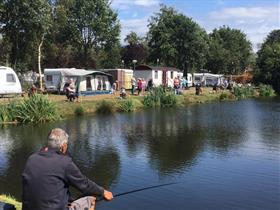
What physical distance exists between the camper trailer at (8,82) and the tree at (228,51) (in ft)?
163

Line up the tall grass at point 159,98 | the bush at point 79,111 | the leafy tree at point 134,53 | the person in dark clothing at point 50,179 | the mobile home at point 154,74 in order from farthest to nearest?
the leafy tree at point 134,53 < the mobile home at point 154,74 < the tall grass at point 159,98 < the bush at point 79,111 < the person in dark clothing at point 50,179

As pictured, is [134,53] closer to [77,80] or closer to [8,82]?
[77,80]

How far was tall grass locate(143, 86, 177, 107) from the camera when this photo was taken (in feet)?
115

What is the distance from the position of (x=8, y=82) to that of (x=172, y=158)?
65.2 ft

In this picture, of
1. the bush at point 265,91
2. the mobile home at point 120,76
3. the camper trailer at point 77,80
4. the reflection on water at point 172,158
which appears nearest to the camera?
the reflection on water at point 172,158

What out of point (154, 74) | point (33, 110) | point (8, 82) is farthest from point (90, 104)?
point (154, 74)

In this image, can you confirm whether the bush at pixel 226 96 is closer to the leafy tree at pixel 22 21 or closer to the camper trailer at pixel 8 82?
the leafy tree at pixel 22 21

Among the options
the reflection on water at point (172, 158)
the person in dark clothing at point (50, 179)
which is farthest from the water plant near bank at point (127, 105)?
the person in dark clothing at point (50, 179)

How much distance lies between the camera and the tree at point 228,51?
81.9 metres

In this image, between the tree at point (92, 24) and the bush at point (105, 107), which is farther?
the tree at point (92, 24)

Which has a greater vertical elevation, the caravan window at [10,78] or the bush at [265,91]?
the caravan window at [10,78]

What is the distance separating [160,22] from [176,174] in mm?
48848

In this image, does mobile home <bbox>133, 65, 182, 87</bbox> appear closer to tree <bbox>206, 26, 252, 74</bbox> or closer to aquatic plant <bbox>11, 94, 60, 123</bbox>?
aquatic plant <bbox>11, 94, 60, 123</bbox>

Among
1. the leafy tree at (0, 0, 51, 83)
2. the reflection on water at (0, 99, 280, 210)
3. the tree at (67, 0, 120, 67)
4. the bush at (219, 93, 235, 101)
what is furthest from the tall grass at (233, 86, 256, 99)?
the reflection on water at (0, 99, 280, 210)
